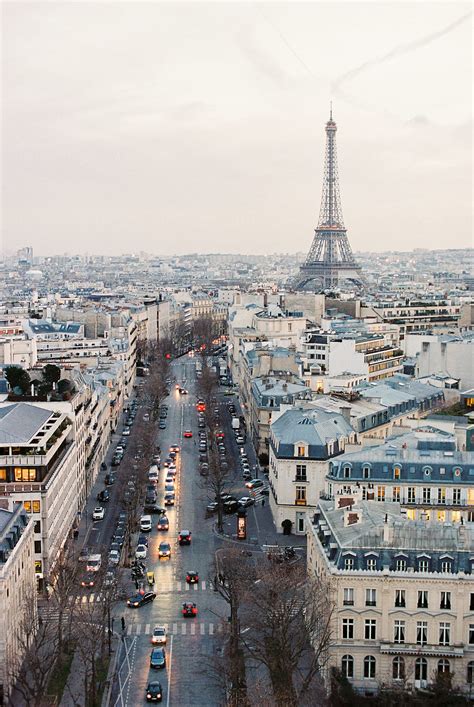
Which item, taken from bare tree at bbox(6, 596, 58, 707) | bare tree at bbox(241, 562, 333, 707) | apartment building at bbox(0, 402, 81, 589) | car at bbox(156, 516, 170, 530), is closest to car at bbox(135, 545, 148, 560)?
apartment building at bbox(0, 402, 81, 589)

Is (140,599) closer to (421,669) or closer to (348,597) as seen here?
(348,597)

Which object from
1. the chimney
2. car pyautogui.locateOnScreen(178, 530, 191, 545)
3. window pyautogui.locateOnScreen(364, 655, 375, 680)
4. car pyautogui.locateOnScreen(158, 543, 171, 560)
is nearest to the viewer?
window pyautogui.locateOnScreen(364, 655, 375, 680)

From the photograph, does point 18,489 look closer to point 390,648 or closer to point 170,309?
point 390,648

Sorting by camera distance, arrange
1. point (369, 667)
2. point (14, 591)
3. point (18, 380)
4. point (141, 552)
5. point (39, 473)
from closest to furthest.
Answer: point (369, 667)
point (14, 591)
point (39, 473)
point (141, 552)
point (18, 380)

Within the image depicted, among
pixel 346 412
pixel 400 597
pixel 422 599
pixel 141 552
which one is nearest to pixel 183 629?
pixel 141 552

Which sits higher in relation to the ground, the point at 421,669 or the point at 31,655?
the point at 31,655

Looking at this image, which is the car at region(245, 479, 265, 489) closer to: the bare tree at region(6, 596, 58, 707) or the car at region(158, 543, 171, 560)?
the car at region(158, 543, 171, 560)

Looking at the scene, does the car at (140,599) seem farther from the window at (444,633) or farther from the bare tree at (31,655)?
the window at (444,633)
